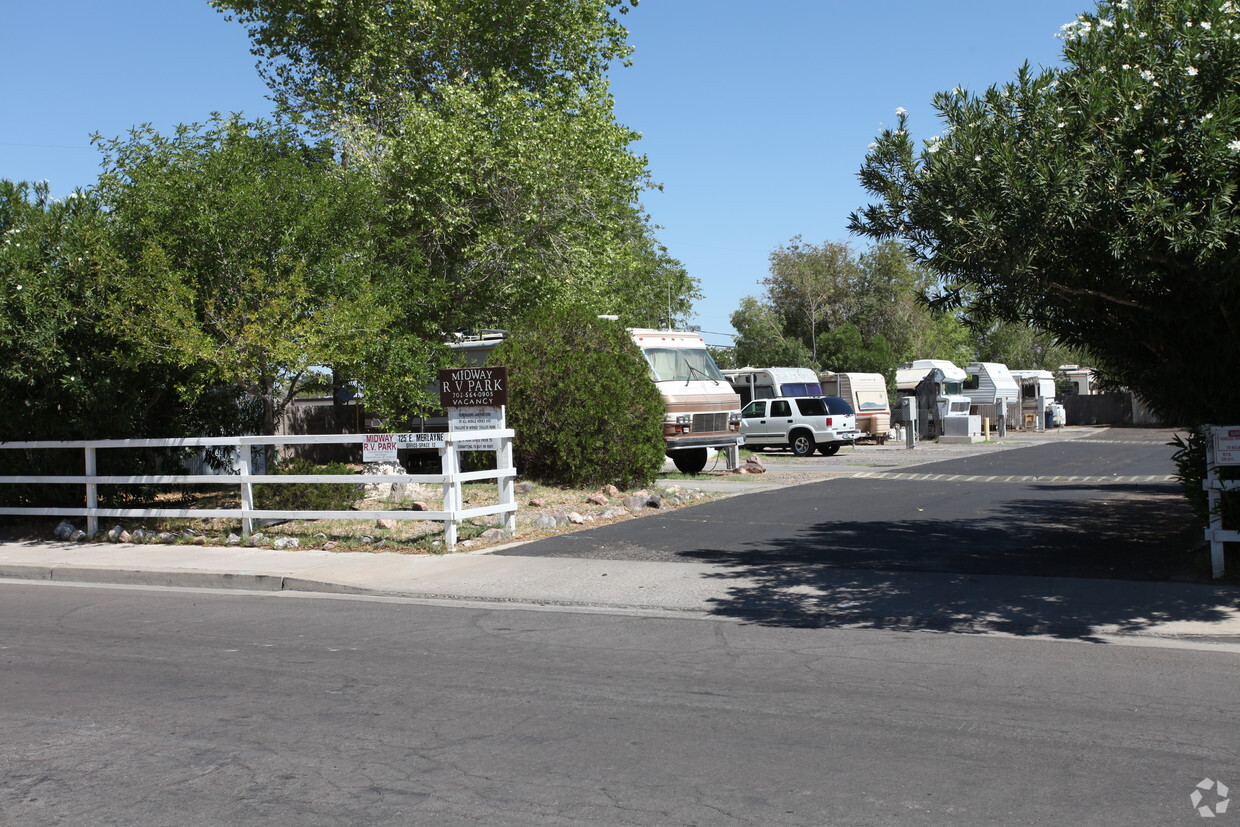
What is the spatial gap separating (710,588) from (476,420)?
5.03 m

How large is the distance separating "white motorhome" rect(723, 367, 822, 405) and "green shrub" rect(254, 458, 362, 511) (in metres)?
21.0

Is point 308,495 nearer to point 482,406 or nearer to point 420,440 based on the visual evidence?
point 420,440

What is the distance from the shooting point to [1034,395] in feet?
181

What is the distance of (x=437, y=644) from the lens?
324 inches

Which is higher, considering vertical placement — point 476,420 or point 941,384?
point 941,384

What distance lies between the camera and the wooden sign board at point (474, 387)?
13852 millimetres

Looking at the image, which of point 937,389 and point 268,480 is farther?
point 937,389

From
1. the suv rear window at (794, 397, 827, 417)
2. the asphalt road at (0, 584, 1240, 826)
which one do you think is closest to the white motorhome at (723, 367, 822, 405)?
the suv rear window at (794, 397, 827, 417)

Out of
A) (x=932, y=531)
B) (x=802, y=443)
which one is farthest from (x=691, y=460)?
(x=932, y=531)

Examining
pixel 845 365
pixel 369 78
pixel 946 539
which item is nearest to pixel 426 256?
pixel 369 78

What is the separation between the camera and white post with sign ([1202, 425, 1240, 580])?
29.7ft

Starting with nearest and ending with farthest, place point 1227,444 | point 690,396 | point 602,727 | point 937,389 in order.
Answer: point 602,727 → point 1227,444 → point 690,396 → point 937,389

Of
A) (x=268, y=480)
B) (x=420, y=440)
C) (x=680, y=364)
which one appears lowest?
(x=268, y=480)

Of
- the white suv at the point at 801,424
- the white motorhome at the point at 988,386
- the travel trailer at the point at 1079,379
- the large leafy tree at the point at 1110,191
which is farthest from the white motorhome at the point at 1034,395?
the large leafy tree at the point at 1110,191
